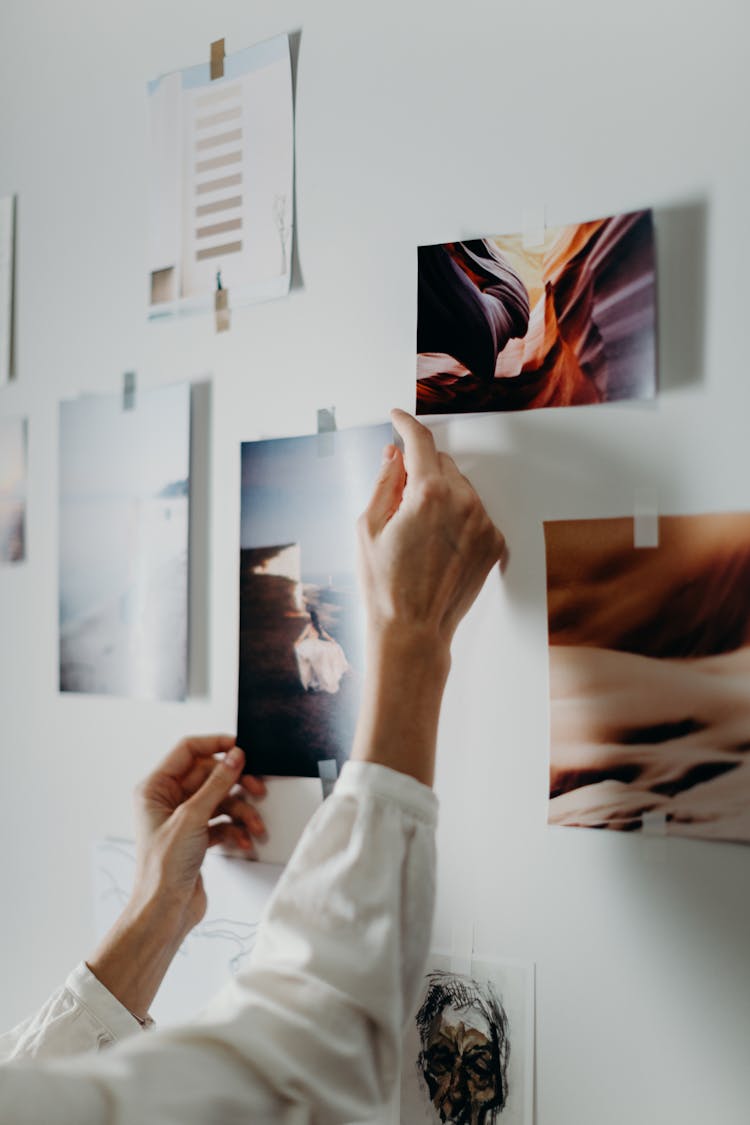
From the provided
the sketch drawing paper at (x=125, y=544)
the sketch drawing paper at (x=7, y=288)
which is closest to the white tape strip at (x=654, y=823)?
the sketch drawing paper at (x=125, y=544)

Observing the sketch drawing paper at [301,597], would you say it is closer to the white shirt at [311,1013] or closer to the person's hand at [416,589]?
the person's hand at [416,589]

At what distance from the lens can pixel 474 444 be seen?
0.86 meters

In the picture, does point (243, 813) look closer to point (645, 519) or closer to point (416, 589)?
point (416, 589)

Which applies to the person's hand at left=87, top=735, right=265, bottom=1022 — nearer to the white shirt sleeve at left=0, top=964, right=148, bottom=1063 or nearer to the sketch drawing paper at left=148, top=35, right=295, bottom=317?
the white shirt sleeve at left=0, top=964, right=148, bottom=1063

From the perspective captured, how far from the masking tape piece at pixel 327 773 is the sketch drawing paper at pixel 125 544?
182mm

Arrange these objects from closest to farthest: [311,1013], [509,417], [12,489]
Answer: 1. [311,1013]
2. [509,417]
3. [12,489]

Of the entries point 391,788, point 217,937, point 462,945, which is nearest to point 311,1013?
point 391,788

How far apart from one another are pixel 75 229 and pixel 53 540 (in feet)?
1.17

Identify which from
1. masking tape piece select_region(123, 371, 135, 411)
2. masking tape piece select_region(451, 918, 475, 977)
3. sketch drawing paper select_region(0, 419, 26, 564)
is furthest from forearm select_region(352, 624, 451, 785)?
sketch drawing paper select_region(0, 419, 26, 564)

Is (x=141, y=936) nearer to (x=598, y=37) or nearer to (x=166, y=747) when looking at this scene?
(x=166, y=747)

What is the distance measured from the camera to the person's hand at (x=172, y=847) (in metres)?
0.92

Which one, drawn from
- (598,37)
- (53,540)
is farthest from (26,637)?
(598,37)

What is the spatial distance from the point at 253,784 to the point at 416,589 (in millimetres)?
315

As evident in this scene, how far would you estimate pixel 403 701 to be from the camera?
0.74 m
